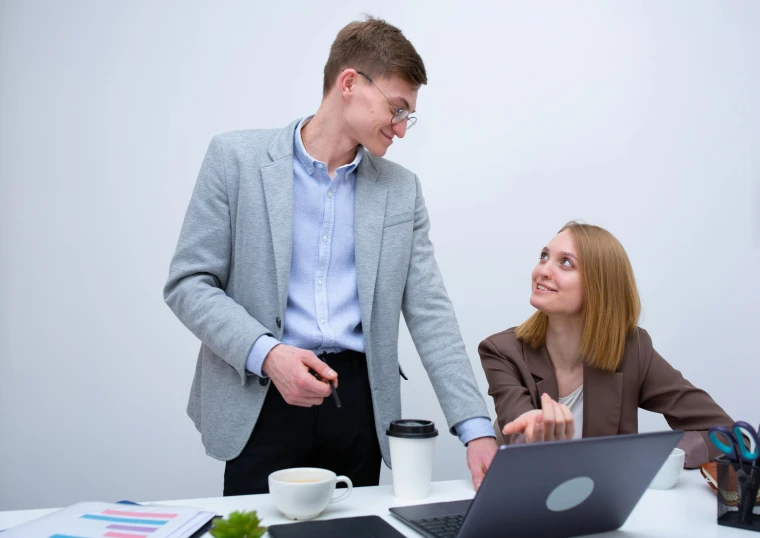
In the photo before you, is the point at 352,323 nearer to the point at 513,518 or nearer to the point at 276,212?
the point at 276,212

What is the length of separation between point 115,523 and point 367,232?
0.81 metres

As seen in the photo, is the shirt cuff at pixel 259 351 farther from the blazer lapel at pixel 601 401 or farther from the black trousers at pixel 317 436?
the blazer lapel at pixel 601 401

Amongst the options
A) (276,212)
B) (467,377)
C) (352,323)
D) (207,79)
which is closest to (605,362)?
(467,377)

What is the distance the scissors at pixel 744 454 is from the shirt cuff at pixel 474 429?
0.41 m

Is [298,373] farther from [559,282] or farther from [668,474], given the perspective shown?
[559,282]

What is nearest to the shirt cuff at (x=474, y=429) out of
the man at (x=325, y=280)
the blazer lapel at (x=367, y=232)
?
the man at (x=325, y=280)

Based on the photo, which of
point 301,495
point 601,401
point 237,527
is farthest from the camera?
point 601,401

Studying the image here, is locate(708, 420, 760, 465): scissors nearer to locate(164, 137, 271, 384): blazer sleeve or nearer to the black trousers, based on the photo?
the black trousers

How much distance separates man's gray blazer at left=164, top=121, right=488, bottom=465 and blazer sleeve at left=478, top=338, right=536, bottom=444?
0.95ft

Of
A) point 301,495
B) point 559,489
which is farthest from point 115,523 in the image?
point 559,489

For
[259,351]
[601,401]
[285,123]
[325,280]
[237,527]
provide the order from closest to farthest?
[237,527]
[259,351]
[325,280]
[601,401]
[285,123]

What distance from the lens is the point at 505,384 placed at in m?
1.72

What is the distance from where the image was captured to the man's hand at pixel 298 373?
110 cm

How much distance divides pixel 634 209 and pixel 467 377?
1.38 meters
